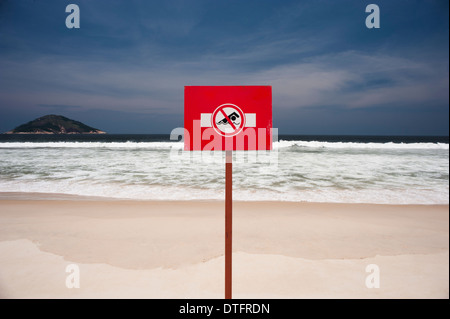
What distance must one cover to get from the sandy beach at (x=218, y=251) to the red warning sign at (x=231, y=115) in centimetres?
153

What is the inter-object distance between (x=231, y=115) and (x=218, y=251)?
1.95m

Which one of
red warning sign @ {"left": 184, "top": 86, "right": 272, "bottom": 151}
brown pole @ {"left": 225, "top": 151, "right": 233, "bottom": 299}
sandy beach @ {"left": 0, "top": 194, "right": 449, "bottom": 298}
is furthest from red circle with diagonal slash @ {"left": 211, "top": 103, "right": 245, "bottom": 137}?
sandy beach @ {"left": 0, "top": 194, "right": 449, "bottom": 298}

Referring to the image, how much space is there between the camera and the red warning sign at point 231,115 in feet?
6.85

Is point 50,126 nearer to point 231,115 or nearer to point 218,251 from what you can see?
point 218,251

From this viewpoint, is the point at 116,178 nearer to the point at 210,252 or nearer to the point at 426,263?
the point at 210,252

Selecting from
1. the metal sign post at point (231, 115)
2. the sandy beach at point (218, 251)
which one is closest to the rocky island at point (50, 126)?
the sandy beach at point (218, 251)

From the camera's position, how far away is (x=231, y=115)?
2.10m

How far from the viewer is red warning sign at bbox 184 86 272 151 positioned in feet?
6.85

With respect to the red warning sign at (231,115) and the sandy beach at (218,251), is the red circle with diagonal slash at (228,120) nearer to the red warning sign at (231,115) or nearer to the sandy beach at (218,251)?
the red warning sign at (231,115)

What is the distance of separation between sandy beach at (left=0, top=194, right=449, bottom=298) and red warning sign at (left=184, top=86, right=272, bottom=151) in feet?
5.01

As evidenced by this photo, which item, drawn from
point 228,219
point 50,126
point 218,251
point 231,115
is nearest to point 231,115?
point 231,115

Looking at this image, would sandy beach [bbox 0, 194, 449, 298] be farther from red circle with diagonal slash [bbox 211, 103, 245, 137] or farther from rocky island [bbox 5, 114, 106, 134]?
rocky island [bbox 5, 114, 106, 134]

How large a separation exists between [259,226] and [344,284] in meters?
1.64
